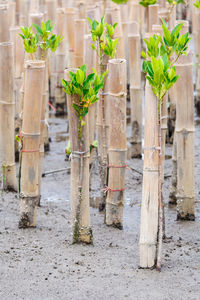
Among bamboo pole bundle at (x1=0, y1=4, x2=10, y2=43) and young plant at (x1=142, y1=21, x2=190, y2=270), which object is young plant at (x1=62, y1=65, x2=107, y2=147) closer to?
young plant at (x1=142, y1=21, x2=190, y2=270)

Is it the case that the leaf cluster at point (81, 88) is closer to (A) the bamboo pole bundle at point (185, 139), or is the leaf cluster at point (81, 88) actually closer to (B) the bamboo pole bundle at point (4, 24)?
(A) the bamboo pole bundle at point (185, 139)

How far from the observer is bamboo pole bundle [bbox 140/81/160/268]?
2979mm

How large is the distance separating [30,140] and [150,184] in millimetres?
852

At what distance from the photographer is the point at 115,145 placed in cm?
360

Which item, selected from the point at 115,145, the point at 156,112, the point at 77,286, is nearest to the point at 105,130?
the point at 115,145

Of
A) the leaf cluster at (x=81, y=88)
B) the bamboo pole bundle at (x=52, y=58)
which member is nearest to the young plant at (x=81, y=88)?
the leaf cluster at (x=81, y=88)

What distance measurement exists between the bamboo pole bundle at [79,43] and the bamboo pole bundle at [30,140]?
79.9 inches

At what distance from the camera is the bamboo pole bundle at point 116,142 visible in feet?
11.3

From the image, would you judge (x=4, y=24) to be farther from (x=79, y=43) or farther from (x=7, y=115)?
(x=79, y=43)

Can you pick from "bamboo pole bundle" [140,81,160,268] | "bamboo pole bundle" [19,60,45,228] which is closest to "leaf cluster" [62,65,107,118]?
"bamboo pole bundle" [140,81,160,268]

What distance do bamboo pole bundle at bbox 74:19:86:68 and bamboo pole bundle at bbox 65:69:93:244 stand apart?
88.9 inches

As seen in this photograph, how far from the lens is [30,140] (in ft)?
11.6

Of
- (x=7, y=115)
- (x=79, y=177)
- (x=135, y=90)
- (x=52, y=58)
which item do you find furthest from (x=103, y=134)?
(x=52, y=58)

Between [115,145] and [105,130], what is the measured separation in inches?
11.8
